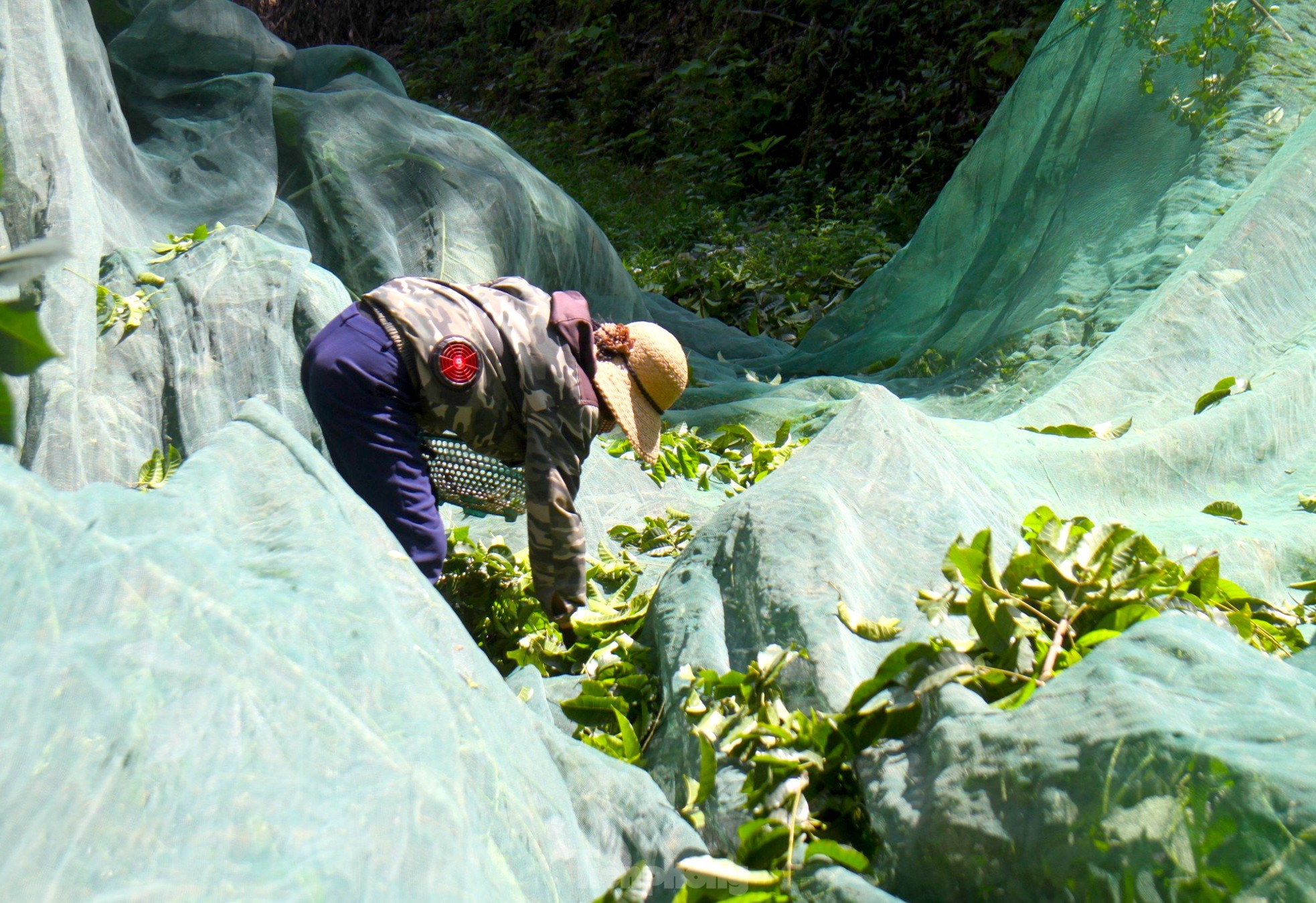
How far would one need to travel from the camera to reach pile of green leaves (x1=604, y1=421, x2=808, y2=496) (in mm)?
3766

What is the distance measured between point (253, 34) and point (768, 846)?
465 cm

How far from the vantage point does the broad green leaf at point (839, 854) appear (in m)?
1.45

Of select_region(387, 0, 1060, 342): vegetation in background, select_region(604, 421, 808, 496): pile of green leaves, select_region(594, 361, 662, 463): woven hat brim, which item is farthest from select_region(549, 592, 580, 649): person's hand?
select_region(387, 0, 1060, 342): vegetation in background

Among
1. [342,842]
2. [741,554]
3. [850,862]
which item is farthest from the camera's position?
[741,554]

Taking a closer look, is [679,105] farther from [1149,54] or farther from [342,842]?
[342,842]

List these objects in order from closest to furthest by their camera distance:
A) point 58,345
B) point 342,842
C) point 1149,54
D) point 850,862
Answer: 1. point 342,842
2. point 850,862
3. point 58,345
4. point 1149,54

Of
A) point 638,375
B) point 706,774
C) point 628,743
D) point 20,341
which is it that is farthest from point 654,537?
point 20,341

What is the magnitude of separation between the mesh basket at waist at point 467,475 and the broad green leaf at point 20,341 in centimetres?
237

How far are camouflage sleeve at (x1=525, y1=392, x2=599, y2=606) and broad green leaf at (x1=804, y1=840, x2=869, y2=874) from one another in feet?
4.35

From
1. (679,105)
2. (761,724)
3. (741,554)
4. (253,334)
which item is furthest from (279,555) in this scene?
(679,105)

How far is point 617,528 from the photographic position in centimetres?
329

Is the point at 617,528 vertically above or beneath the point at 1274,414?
beneath

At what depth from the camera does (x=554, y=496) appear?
8.79 feet

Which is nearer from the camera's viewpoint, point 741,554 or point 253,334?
point 741,554
